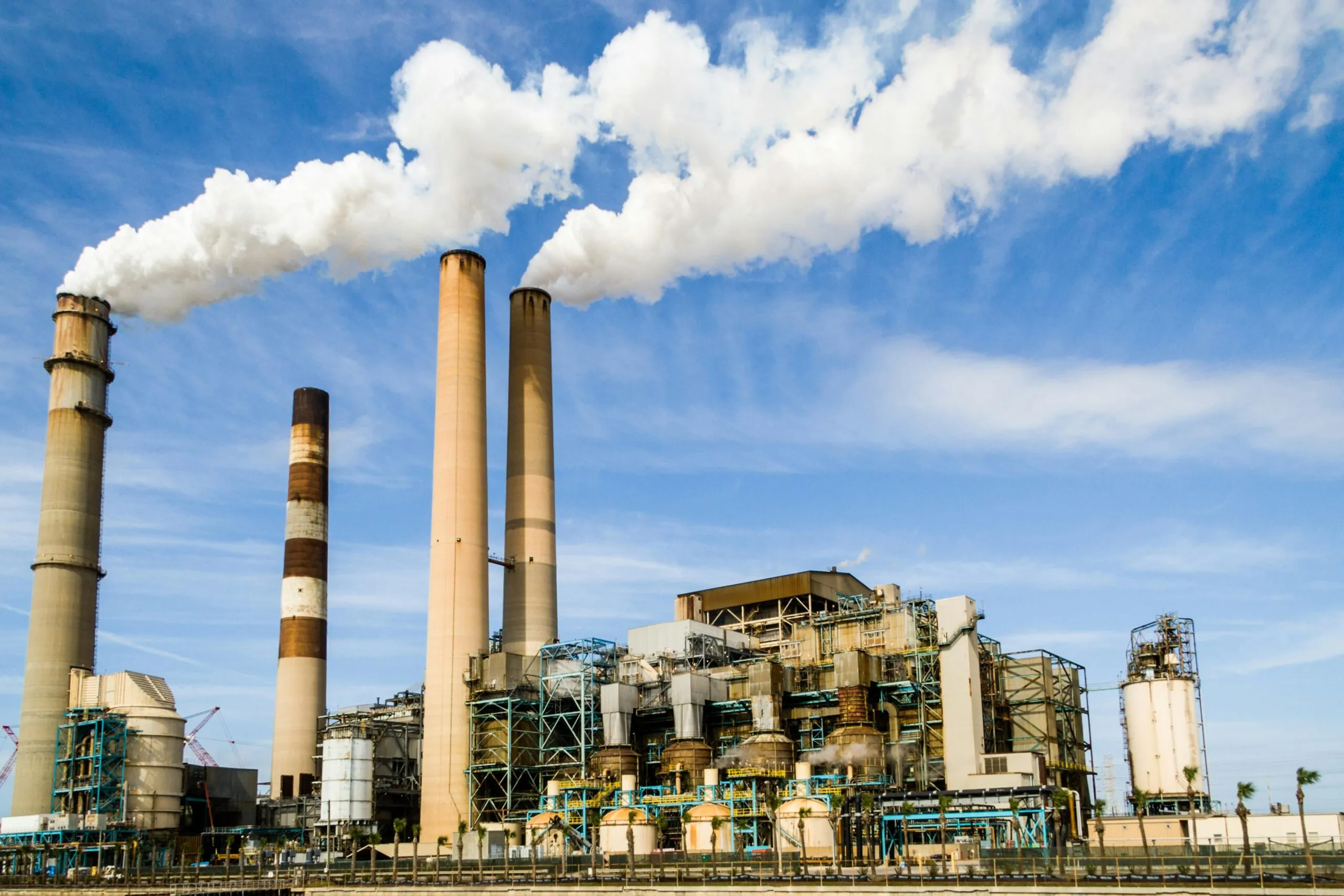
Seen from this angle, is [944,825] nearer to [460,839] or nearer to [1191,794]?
[1191,794]

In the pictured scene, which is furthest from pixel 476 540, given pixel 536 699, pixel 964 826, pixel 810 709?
pixel 964 826

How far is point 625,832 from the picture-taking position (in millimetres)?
82750

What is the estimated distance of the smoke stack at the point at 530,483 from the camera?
352 ft

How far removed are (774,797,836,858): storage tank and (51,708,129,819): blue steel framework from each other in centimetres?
5241

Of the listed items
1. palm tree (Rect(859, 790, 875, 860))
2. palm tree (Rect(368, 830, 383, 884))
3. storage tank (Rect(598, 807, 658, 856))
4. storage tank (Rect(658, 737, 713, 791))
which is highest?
storage tank (Rect(658, 737, 713, 791))

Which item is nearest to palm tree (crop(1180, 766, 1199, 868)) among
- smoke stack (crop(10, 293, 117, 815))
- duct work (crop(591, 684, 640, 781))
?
duct work (crop(591, 684, 640, 781))

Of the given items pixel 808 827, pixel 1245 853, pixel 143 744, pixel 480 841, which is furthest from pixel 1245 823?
Answer: pixel 143 744

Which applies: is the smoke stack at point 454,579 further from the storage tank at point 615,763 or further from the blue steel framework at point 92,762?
the blue steel framework at point 92,762

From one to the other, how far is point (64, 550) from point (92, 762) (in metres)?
16.8

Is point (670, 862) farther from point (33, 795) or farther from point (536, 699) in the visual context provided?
point (33, 795)

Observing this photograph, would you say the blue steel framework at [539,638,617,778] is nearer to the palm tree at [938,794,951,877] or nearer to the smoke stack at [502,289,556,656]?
the smoke stack at [502,289,556,656]

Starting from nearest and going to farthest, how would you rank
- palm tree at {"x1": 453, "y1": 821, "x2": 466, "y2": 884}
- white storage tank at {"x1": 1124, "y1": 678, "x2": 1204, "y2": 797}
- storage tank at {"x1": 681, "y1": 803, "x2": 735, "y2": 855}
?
1. storage tank at {"x1": 681, "y1": 803, "x2": 735, "y2": 855}
2. white storage tank at {"x1": 1124, "y1": 678, "x2": 1204, "y2": 797}
3. palm tree at {"x1": 453, "y1": 821, "x2": 466, "y2": 884}

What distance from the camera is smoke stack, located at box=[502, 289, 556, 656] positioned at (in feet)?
352

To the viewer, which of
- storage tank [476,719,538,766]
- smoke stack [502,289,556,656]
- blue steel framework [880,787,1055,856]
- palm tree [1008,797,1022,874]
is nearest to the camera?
palm tree [1008,797,1022,874]
